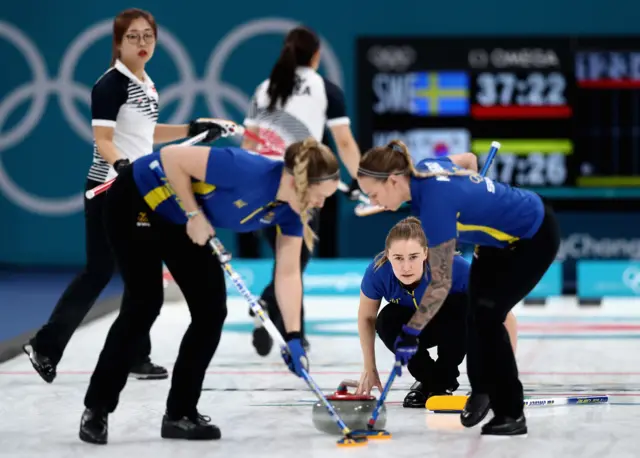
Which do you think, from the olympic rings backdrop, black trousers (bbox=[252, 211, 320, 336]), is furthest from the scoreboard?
black trousers (bbox=[252, 211, 320, 336])

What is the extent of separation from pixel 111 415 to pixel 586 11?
7.35 metres

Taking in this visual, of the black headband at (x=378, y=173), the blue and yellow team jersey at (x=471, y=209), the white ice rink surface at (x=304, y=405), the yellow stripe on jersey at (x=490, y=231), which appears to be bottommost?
the white ice rink surface at (x=304, y=405)

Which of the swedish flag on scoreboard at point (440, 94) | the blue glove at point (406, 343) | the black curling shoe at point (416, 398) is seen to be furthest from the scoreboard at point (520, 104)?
the blue glove at point (406, 343)

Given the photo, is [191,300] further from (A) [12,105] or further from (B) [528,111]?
(A) [12,105]

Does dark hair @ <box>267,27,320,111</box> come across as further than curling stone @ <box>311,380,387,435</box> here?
Yes

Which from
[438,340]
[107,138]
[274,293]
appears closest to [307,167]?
[438,340]

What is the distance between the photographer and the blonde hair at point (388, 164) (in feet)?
13.7

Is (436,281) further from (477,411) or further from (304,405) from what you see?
(304,405)

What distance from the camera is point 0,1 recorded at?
11328 millimetres

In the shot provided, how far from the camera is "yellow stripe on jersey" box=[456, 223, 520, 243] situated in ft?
14.2

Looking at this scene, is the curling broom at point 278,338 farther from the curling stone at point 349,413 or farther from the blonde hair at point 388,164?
the blonde hair at point 388,164

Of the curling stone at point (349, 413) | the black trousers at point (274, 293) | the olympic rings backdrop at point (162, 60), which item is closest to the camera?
the curling stone at point (349, 413)

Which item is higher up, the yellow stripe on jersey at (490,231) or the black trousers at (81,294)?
the yellow stripe on jersey at (490,231)

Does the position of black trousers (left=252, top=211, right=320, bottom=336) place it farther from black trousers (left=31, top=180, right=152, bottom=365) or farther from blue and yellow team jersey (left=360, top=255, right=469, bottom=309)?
blue and yellow team jersey (left=360, top=255, right=469, bottom=309)
